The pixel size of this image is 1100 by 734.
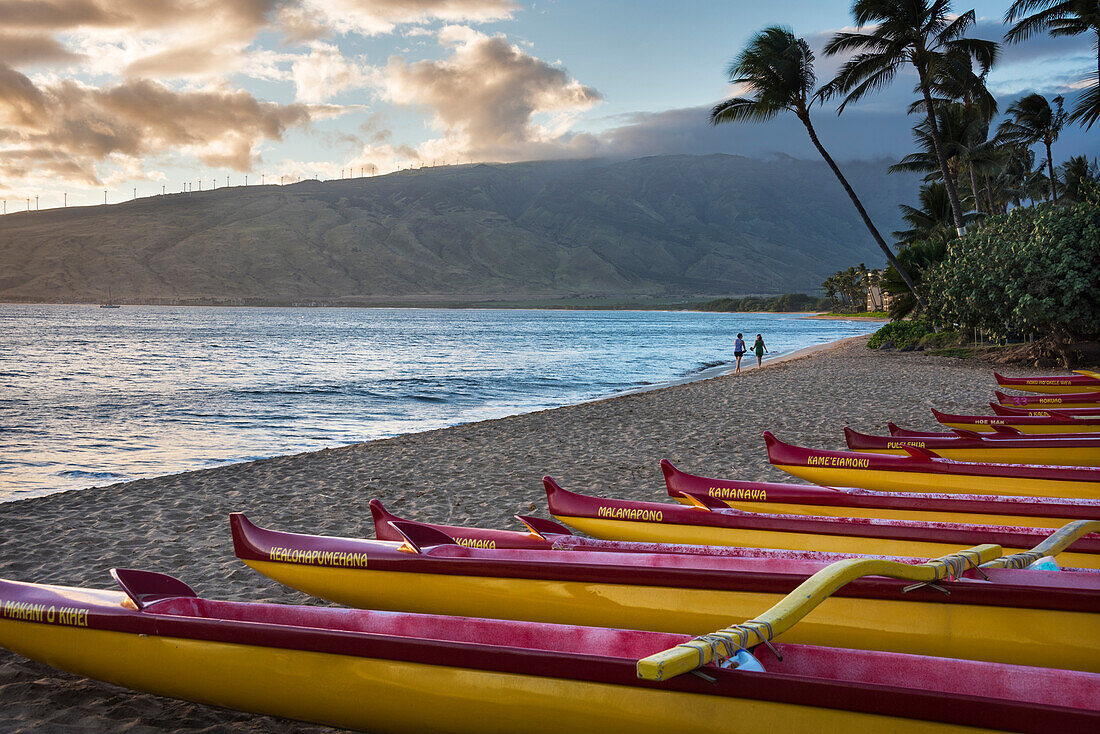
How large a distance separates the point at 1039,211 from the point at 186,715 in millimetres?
23782

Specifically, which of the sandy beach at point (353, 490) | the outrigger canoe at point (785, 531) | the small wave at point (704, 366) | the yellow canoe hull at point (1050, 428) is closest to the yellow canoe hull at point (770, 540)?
the outrigger canoe at point (785, 531)

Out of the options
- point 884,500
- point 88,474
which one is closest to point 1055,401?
point 884,500

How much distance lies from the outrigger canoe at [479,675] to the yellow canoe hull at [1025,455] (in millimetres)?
5314

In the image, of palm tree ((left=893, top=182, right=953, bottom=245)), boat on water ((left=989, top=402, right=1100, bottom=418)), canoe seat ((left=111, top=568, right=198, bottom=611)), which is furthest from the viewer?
palm tree ((left=893, top=182, right=953, bottom=245))

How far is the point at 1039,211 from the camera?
20312mm

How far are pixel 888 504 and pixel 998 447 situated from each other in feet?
9.72

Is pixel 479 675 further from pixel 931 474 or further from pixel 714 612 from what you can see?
pixel 931 474

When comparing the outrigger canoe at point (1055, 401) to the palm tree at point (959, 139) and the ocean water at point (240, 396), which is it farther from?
the palm tree at point (959, 139)

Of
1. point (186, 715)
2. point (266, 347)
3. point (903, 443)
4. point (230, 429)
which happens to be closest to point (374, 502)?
point (186, 715)

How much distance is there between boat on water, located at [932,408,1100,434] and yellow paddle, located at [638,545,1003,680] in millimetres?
6831

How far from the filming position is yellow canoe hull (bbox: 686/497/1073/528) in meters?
4.63

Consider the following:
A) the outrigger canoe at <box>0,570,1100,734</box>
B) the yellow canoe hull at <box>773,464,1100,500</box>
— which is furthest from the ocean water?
the yellow canoe hull at <box>773,464,1100,500</box>

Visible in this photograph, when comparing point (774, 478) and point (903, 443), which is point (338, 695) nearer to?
point (903, 443)

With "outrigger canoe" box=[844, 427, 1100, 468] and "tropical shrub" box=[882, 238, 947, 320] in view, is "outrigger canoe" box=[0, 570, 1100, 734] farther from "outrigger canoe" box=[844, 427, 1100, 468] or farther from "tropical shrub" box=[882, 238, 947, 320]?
"tropical shrub" box=[882, 238, 947, 320]
